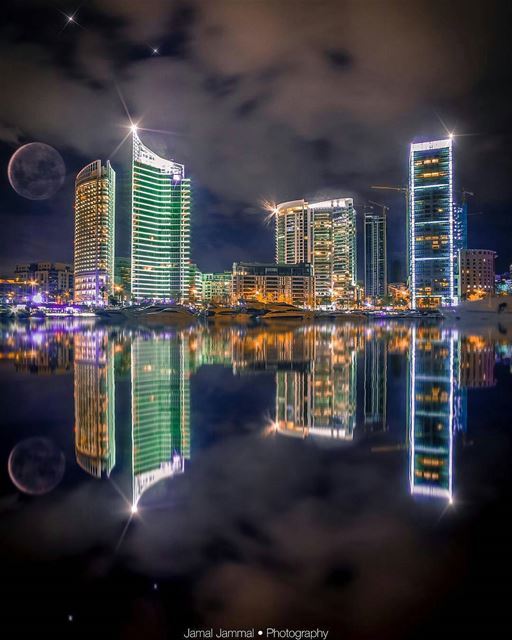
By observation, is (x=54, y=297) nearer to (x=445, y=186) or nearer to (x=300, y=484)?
(x=445, y=186)

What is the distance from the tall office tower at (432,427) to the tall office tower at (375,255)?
582 feet

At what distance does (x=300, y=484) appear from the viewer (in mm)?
4637

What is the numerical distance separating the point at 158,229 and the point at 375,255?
309ft

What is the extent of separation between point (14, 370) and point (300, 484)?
11877 millimetres

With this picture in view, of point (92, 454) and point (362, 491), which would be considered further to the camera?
point (92, 454)

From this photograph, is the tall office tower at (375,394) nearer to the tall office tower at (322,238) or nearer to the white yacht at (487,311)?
the white yacht at (487,311)

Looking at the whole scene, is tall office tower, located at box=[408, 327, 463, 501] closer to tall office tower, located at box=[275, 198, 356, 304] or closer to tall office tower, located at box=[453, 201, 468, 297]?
tall office tower, located at box=[453, 201, 468, 297]

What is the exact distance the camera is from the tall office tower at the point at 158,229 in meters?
130

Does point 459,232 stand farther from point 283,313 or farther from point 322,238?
point 283,313

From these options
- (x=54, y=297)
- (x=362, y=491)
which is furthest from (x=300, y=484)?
(x=54, y=297)

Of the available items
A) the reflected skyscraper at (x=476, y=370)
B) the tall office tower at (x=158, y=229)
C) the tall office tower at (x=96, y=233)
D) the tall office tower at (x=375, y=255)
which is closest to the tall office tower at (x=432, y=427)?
the reflected skyscraper at (x=476, y=370)

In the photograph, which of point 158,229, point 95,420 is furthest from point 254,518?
point 158,229

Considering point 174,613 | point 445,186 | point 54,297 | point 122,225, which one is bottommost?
point 174,613

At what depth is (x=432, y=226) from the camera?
124 m
